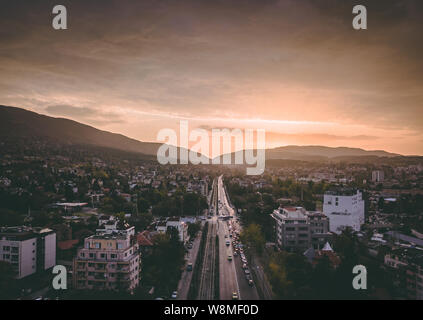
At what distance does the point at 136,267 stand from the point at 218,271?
7.04 ft

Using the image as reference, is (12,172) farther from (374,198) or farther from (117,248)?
(374,198)

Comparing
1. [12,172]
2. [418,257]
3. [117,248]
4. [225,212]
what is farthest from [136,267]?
[12,172]

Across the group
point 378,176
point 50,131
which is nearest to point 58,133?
point 50,131

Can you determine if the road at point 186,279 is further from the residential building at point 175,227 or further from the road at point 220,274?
the residential building at point 175,227

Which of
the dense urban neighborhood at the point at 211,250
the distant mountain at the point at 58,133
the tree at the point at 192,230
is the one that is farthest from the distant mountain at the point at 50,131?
the tree at the point at 192,230

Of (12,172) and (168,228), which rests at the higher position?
(12,172)

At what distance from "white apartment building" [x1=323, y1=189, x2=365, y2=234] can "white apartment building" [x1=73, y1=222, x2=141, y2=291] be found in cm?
907

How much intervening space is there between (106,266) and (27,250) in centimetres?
257

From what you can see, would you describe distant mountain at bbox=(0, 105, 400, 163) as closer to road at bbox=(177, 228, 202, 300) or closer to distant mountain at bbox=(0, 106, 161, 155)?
distant mountain at bbox=(0, 106, 161, 155)

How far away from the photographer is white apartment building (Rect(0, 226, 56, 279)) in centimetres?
764

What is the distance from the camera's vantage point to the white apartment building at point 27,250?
25.1 ft

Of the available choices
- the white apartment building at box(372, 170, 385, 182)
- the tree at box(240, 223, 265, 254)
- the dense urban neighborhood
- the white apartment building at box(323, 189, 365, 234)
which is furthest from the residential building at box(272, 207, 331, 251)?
the white apartment building at box(372, 170, 385, 182)

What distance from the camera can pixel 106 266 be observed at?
6680mm
